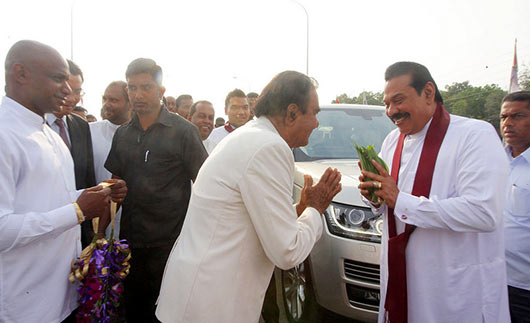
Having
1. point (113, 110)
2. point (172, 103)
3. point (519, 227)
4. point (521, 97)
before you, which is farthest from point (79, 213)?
point (172, 103)

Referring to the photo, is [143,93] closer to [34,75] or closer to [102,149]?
[102,149]

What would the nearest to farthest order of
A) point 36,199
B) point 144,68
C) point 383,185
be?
1. point 36,199
2. point 383,185
3. point 144,68

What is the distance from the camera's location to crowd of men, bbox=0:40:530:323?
168 cm

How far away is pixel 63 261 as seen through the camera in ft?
6.43

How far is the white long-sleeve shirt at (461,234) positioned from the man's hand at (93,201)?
1.66 metres

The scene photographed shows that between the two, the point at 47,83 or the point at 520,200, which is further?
the point at 520,200

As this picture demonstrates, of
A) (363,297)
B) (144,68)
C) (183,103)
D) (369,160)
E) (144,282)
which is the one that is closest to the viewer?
(369,160)

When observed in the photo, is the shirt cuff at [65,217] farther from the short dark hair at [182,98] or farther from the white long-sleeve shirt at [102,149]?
the short dark hair at [182,98]

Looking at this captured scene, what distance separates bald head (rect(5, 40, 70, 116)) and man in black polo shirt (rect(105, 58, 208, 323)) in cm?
100

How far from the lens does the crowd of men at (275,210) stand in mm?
1676

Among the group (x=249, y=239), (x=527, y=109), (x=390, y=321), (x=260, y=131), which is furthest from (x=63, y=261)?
(x=527, y=109)

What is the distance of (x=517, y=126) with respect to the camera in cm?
270

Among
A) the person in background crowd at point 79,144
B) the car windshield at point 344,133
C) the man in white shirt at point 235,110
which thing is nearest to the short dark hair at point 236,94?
the man in white shirt at point 235,110

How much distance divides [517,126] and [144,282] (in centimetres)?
316
